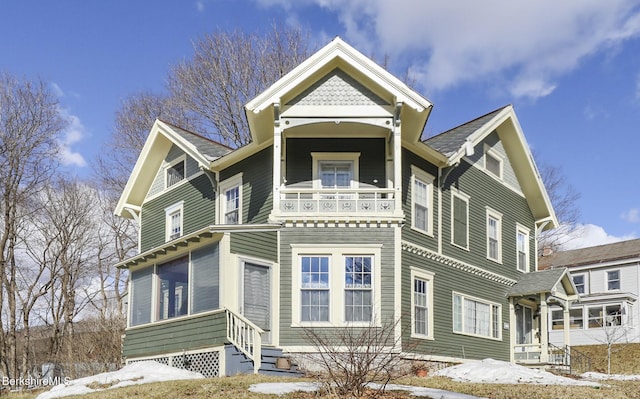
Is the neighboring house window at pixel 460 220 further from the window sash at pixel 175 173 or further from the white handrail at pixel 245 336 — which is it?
the window sash at pixel 175 173

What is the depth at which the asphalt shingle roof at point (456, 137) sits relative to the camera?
20939 mm

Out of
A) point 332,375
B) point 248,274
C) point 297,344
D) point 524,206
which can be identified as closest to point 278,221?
point 248,274

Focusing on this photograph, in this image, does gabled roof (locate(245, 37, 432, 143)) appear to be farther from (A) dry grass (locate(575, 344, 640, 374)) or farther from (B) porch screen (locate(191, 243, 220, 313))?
(A) dry grass (locate(575, 344, 640, 374))

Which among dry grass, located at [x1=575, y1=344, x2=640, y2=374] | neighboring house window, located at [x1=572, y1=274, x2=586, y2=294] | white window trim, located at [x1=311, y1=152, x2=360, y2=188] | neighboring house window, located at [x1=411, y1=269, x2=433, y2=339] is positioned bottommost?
dry grass, located at [x1=575, y1=344, x2=640, y2=374]

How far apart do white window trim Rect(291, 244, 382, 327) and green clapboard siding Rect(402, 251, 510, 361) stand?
1.09 meters

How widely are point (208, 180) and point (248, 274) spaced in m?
5.61

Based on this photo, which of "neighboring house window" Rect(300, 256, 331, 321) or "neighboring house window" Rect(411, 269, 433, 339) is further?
"neighboring house window" Rect(411, 269, 433, 339)

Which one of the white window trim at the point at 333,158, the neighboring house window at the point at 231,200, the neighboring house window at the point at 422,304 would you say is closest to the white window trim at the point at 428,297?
the neighboring house window at the point at 422,304

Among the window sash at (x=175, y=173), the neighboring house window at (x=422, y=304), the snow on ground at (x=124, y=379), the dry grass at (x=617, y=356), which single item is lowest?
the dry grass at (x=617, y=356)

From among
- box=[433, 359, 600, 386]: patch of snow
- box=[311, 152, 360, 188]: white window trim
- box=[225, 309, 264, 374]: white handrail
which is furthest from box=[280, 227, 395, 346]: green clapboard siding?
box=[433, 359, 600, 386]: patch of snow

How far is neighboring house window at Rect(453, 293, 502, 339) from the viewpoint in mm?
20719

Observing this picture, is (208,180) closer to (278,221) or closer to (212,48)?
(278,221)

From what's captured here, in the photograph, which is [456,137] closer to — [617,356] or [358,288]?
[358,288]

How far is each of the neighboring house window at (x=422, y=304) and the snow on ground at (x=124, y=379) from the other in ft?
19.2
